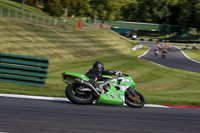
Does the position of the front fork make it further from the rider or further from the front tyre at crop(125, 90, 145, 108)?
the rider

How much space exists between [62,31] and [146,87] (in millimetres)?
30379

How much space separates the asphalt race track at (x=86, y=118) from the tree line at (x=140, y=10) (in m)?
49.9

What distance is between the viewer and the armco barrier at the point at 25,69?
1187cm

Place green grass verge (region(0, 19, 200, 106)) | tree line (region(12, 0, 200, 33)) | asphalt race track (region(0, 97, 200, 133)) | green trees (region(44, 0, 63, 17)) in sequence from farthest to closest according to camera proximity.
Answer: tree line (region(12, 0, 200, 33)), green trees (region(44, 0, 63, 17)), green grass verge (region(0, 19, 200, 106)), asphalt race track (region(0, 97, 200, 133))

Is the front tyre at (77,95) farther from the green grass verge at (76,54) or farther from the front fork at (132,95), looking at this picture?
the green grass verge at (76,54)

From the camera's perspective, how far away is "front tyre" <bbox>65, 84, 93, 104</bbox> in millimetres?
8930

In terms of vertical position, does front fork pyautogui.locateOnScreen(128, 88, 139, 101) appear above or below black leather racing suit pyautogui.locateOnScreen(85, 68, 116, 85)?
below

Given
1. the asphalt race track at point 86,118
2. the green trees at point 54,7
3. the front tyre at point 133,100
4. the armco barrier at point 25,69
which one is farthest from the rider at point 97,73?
the green trees at point 54,7

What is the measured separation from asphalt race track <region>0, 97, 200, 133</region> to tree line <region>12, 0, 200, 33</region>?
4987 cm

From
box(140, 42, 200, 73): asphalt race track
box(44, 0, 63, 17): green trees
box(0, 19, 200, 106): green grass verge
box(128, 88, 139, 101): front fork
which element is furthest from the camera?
box(44, 0, 63, 17): green trees

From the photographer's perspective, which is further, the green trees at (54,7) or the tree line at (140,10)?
the tree line at (140,10)

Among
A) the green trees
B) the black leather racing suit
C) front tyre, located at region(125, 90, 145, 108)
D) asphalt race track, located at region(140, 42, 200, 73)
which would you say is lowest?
asphalt race track, located at region(140, 42, 200, 73)

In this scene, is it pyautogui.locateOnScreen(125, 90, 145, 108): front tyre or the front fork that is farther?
the front fork

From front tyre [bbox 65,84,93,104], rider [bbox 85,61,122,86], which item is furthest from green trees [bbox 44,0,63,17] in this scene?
front tyre [bbox 65,84,93,104]
